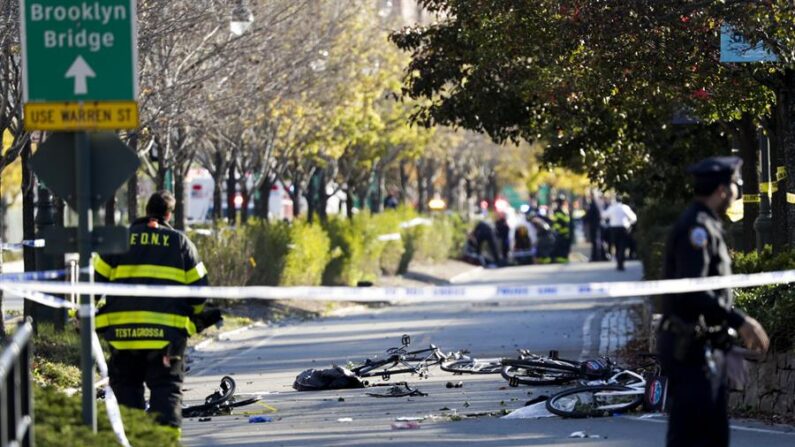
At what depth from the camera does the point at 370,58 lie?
97.2 feet

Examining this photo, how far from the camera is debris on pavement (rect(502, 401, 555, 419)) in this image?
476 inches

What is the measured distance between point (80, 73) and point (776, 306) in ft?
18.3

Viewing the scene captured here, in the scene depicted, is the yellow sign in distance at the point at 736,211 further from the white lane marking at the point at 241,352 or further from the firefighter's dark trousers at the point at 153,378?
the firefighter's dark trousers at the point at 153,378

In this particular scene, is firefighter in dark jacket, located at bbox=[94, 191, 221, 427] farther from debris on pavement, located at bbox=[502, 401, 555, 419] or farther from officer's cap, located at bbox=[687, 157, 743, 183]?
debris on pavement, located at bbox=[502, 401, 555, 419]

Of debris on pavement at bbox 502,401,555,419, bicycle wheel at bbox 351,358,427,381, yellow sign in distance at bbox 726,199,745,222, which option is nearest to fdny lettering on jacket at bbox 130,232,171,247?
debris on pavement at bbox 502,401,555,419

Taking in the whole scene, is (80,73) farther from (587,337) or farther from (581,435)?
(587,337)

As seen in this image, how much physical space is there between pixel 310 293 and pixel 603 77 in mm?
6889

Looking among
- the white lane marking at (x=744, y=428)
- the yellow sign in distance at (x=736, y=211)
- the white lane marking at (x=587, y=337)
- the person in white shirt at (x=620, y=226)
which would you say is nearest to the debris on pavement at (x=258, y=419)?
the white lane marking at (x=744, y=428)

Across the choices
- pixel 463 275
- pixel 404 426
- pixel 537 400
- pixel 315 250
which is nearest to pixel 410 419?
pixel 404 426

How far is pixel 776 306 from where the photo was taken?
37.9ft

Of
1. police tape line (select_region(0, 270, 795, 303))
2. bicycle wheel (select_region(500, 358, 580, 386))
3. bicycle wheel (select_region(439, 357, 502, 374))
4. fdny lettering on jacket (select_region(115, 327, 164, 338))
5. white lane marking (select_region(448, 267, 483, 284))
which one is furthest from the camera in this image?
white lane marking (select_region(448, 267, 483, 284))

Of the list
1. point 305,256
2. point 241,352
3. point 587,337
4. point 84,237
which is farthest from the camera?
point 305,256

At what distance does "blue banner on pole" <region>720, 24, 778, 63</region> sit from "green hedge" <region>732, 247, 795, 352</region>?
1.76 m

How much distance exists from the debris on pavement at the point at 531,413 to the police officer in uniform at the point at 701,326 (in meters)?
4.38
